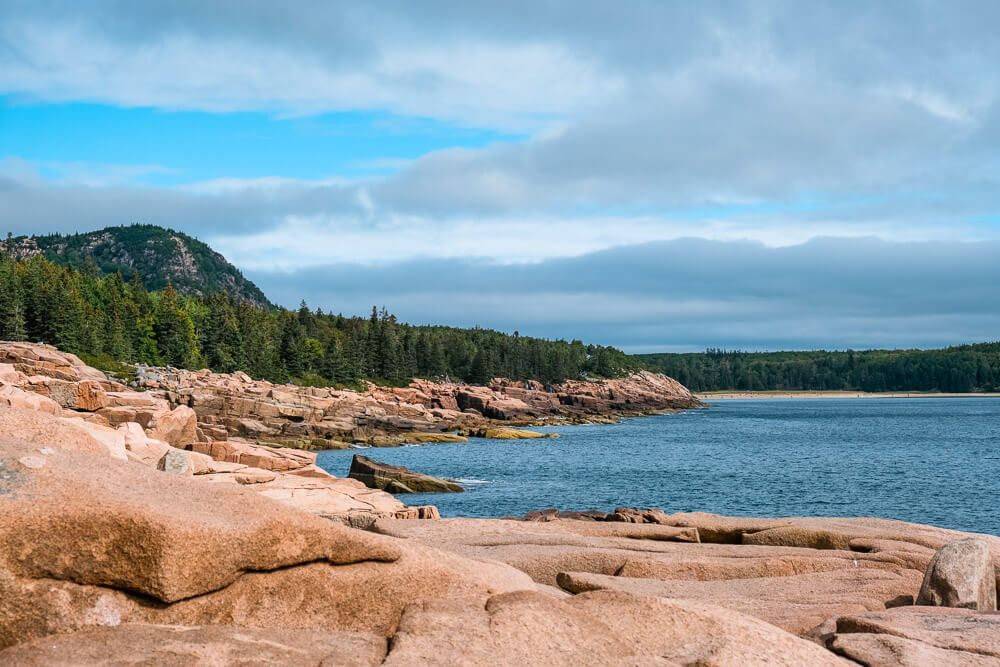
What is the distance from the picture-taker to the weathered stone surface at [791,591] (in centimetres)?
1325

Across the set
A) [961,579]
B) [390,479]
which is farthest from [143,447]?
[961,579]

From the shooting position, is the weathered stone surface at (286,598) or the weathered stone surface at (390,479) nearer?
the weathered stone surface at (286,598)

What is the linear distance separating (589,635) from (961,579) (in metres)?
7.37

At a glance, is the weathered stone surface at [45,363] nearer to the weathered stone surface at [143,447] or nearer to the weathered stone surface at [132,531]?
the weathered stone surface at [143,447]

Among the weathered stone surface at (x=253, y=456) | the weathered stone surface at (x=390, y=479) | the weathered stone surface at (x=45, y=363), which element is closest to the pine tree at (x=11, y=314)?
the weathered stone surface at (x=45, y=363)

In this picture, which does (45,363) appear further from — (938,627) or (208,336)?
(938,627)

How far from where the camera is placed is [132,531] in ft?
28.9

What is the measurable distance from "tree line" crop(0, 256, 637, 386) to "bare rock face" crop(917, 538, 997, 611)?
107 metres

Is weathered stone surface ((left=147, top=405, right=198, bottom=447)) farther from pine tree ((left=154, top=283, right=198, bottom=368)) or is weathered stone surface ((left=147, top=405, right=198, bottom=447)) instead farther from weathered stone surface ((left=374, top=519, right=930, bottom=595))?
pine tree ((left=154, top=283, right=198, bottom=368))

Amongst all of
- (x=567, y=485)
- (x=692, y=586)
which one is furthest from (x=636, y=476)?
(x=692, y=586)

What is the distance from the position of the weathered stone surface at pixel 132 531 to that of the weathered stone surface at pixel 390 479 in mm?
36905

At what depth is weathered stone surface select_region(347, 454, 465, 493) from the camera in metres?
46.8

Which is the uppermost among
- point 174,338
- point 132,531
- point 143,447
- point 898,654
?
point 174,338

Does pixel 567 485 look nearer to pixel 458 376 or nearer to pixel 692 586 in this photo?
pixel 692 586
